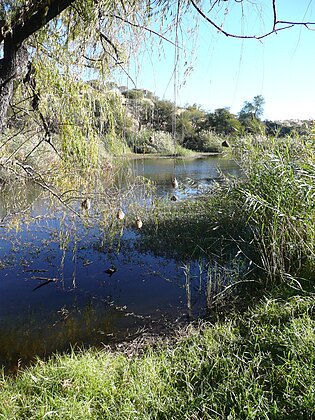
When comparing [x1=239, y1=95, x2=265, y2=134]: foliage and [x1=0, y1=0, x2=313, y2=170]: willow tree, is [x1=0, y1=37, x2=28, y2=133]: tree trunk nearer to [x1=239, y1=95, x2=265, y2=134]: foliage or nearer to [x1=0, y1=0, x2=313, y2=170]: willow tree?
[x1=0, y1=0, x2=313, y2=170]: willow tree

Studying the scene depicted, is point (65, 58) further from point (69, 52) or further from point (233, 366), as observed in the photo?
point (233, 366)

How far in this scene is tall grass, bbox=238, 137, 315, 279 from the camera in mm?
3057

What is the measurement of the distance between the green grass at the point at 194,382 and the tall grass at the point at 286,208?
766mm

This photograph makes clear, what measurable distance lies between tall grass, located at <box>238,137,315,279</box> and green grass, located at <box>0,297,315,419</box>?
766 millimetres

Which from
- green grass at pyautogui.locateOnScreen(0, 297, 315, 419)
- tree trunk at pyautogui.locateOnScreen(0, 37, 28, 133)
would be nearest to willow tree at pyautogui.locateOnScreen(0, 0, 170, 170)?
tree trunk at pyautogui.locateOnScreen(0, 37, 28, 133)

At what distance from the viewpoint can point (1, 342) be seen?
3150 millimetres

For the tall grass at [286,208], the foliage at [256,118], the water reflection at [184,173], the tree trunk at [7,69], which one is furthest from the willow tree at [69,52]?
the water reflection at [184,173]

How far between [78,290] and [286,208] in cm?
230

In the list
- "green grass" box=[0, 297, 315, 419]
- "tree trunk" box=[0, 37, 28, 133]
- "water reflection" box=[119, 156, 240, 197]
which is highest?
"tree trunk" box=[0, 37, 28, 133]

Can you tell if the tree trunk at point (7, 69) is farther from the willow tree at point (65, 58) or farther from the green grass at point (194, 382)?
the green grass at point (194, 382)

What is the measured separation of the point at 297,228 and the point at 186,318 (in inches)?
49.0

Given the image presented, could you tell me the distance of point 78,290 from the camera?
410cm

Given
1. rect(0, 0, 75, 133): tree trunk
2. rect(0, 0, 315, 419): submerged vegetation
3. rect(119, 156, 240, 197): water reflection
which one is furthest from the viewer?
rect(119, 156, 240, 197): water reflection

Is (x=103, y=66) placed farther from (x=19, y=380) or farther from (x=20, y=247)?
(x=20, y=247)
